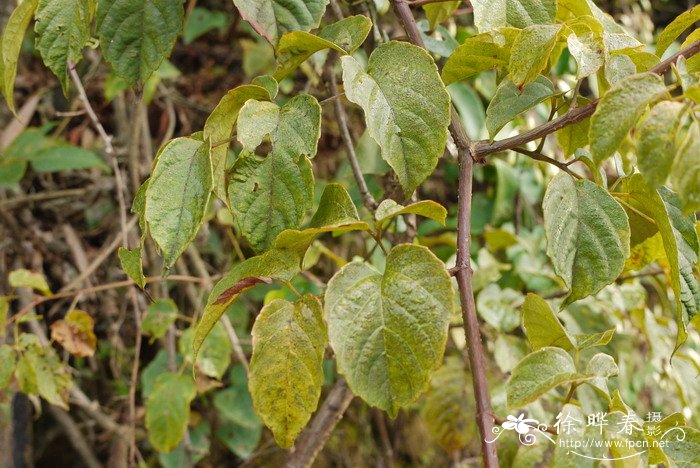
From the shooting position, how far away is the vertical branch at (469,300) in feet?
1.62

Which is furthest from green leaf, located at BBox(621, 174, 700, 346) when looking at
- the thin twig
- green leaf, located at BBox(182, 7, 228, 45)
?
green leaf, located at BBox(182, 7, 228, 45)

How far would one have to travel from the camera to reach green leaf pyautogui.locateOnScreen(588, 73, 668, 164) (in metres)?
0.46

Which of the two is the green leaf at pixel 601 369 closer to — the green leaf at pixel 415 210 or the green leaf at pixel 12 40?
the green leaf at pixel 415 210

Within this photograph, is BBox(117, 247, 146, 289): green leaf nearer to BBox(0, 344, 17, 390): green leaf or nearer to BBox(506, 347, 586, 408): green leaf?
BBox(506, 347, 586, 408): green leaf

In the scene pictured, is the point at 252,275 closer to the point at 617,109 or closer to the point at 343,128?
the point at 617,109

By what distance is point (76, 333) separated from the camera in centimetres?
118

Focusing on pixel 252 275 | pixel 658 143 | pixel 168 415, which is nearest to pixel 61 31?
pixel 252 275

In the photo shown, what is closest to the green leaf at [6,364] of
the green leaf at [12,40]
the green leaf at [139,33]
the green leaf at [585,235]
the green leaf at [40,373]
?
the green leaf at [40,373]

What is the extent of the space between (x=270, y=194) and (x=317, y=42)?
0.43 ft

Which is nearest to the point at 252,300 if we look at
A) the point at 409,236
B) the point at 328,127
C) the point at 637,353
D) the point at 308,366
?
the point at 328,127

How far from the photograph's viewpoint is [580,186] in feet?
1.93

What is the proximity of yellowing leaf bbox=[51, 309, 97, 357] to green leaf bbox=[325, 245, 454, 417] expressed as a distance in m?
0.82

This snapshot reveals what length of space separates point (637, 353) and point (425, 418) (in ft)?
2.39

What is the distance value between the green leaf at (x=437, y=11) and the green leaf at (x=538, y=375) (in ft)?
1.50
